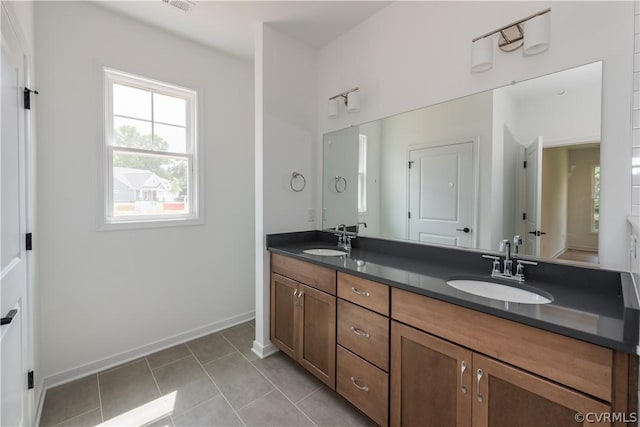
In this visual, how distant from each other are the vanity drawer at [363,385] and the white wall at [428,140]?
930 millimetres

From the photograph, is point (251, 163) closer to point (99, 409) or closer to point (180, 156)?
point (180, 156)

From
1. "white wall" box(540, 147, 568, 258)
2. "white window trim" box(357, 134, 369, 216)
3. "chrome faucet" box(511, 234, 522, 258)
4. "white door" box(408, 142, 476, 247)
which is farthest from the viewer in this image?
"white window trim" box(357, 134, 369, 216)

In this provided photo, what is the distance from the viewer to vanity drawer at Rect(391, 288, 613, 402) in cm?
86

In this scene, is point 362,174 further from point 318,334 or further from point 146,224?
point 146,224

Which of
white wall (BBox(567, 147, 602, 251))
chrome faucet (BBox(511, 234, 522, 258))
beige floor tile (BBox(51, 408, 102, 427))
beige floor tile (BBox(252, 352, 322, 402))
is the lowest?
beige floor tile (BBox(51, 408, 102, 427))

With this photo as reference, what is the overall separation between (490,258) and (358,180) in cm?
119

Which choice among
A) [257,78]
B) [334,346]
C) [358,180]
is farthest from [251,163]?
[334,346]

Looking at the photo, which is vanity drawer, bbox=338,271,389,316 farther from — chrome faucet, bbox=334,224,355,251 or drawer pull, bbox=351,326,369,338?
chrome faucet, bbox=334,224,355,251

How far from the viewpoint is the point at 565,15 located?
134cm

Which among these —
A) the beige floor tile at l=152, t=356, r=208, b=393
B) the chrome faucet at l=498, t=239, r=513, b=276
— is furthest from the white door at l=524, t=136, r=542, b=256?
the beige floor tile at l=152, t=356, r=208, b=393

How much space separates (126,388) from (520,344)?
244 centimetres

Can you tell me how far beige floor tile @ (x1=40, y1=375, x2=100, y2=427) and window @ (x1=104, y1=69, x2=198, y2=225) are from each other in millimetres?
1195

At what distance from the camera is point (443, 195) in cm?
187

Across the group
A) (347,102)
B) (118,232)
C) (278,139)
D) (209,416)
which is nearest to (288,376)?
(209,416)
